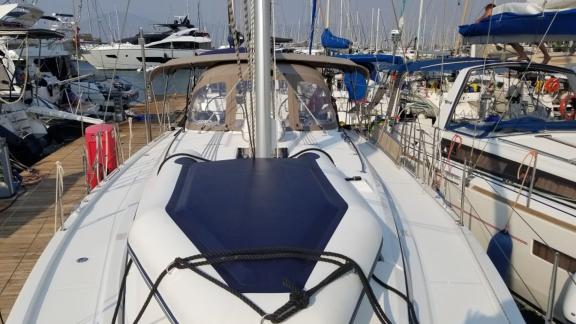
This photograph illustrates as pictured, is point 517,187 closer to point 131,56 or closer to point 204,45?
point 204,45

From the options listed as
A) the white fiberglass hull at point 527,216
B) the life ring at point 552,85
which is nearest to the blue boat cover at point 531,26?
the white fiberglass hull at point 527,216

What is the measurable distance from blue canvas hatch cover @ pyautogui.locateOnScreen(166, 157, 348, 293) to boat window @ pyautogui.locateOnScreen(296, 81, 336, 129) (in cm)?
181

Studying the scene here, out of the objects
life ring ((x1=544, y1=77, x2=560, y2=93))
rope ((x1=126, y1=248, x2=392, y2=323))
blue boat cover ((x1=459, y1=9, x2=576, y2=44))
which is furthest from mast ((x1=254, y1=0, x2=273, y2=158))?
life ring ((x1=544, y1=77, x2=560, y2=93))

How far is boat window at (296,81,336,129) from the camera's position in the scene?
422 centimetres

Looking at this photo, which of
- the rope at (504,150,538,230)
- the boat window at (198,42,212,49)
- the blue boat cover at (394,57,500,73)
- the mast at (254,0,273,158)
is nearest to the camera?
the mast at (254,0,273,158)

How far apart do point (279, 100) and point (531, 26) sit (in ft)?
10.3

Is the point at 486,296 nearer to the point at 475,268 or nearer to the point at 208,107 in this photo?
the point at 475,268

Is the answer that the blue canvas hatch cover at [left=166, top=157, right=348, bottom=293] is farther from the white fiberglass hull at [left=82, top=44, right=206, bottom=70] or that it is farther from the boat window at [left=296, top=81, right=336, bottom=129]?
the white fiberglass hull at [left=82, top=44, right=206, bottom=70]

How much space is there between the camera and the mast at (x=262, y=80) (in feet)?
8.78

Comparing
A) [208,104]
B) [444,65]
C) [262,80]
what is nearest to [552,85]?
[444,65]

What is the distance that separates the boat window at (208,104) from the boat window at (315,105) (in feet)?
2.37

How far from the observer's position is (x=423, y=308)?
6.18 feet

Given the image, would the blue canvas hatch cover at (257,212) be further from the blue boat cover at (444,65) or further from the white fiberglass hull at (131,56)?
the white fiberglass hull at (131,56)

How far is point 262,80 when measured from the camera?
8.88 ft
